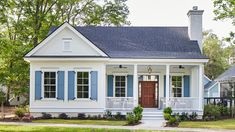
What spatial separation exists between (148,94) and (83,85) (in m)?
4.95

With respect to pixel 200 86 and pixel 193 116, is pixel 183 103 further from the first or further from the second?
pixel 200 86

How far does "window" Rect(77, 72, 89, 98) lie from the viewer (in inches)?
945

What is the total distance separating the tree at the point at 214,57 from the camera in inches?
2271

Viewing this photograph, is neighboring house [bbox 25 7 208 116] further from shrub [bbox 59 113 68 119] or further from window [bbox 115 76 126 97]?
window [bbox 115 76 126 97]

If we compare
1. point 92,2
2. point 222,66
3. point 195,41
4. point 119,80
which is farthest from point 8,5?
point 222,66

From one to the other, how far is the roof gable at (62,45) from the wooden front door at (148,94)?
15.4 ft

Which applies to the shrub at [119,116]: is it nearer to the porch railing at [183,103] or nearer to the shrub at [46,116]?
the porch railing at [183,103]

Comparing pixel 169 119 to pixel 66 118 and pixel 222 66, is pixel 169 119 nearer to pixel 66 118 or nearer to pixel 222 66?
pixel 66 118

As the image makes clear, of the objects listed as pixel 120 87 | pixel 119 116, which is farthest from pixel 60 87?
pixel 120 87

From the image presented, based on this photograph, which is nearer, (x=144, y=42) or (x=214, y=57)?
(x=144, y=42)

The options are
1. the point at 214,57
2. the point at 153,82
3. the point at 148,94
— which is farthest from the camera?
the point at 214,57

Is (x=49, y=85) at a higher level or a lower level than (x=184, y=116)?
higher

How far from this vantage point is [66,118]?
23.4m

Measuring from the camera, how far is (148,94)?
2645cm
